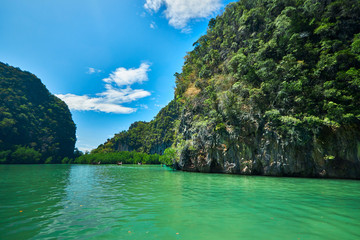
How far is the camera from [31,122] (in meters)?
84.6

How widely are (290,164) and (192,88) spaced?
24.2 meters

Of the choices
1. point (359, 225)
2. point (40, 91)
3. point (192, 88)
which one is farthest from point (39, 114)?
point (359, 225)

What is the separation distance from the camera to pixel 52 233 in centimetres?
455

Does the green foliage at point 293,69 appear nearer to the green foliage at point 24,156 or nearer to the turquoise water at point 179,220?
the turquoise water at point 179,220

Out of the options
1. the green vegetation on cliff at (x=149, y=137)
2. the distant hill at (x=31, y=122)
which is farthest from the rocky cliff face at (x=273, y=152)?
the distant hill at (x=31, y=122)

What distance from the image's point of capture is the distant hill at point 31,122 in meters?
69.8

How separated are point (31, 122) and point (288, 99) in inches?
4183

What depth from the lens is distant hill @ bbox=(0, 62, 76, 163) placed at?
6975 centimetres

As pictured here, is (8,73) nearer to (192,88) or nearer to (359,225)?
(192,88)

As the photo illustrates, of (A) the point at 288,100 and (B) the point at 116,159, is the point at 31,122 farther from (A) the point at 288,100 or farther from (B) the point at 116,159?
(A) the point at 288,100

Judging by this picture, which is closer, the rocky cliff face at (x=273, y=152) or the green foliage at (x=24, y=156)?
the rocky cliff face at (x=273, y=152)

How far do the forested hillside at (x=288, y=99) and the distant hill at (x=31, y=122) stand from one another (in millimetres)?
75241

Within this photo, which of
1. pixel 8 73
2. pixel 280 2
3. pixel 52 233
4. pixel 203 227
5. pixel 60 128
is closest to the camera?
pixel 52 233

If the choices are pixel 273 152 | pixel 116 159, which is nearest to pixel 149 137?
pixel 116 159
